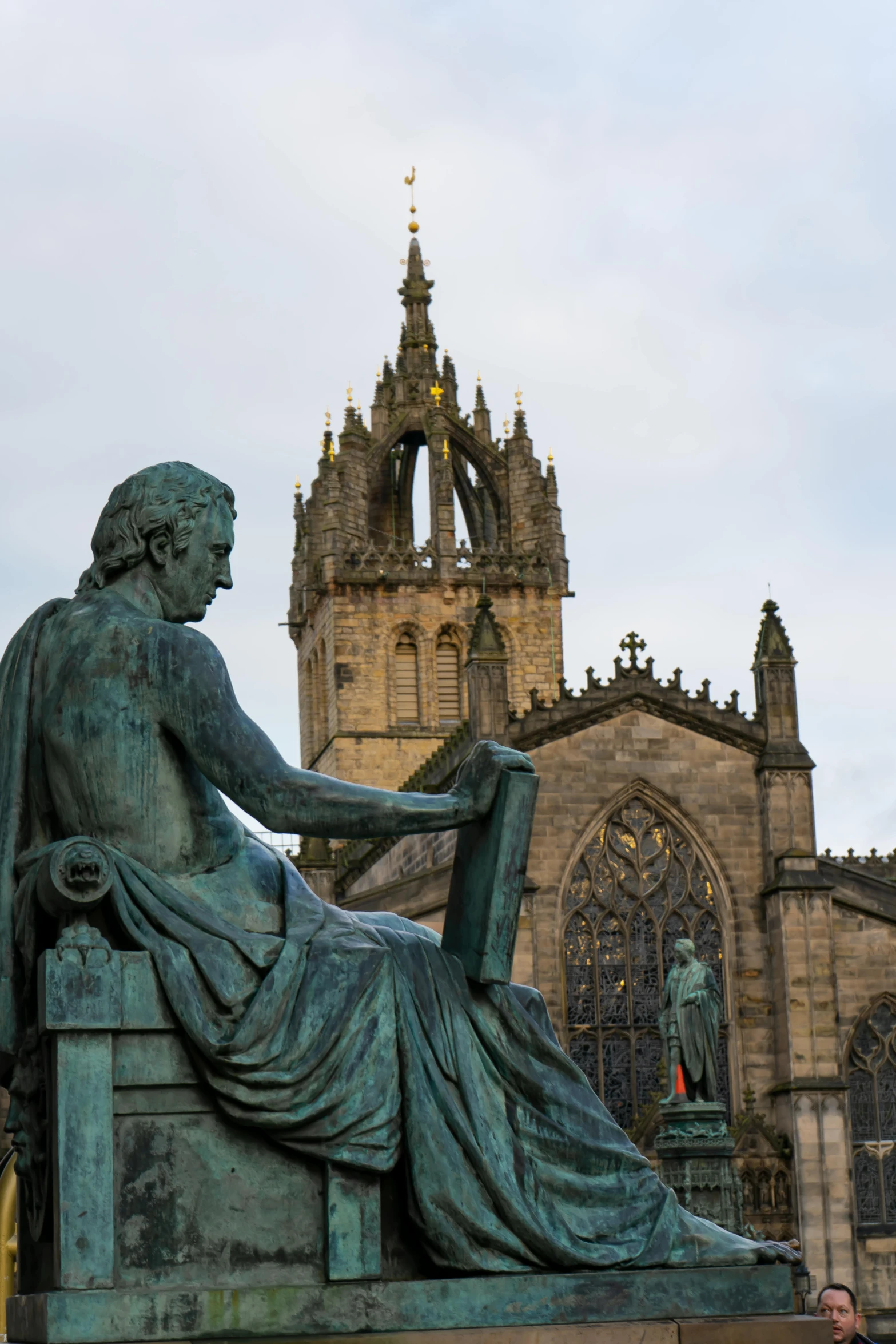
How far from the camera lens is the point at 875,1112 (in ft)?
107

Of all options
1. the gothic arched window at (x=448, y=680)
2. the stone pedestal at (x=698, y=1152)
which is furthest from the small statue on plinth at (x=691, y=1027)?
the gothic arched window at (x=448, y=680)

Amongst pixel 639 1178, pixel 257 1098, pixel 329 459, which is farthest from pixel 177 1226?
pixel 329 459

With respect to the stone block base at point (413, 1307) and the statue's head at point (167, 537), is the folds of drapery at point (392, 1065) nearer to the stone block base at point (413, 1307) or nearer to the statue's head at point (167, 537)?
the stone block base at point (413, 1307)

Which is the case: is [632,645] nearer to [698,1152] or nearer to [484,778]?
[698,1152]

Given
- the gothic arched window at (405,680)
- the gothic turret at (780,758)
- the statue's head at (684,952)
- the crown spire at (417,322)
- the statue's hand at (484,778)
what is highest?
the crown spire at (417,322)

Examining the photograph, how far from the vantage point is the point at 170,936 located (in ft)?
11.5

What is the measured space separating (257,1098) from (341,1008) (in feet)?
0.71

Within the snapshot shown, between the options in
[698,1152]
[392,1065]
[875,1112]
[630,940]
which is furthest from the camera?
[630,940]

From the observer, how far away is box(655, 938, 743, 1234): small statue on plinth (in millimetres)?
Answer: 25734

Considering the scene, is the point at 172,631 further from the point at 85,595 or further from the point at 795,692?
the point at 795,692

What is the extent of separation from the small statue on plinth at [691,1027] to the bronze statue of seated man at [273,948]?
23023 millimetres

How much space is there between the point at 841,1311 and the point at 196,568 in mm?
2911

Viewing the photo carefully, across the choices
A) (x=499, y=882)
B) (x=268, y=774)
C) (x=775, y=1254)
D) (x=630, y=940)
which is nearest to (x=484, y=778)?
(x=499, y=882)

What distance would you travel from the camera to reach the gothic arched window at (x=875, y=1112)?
32.2 m
